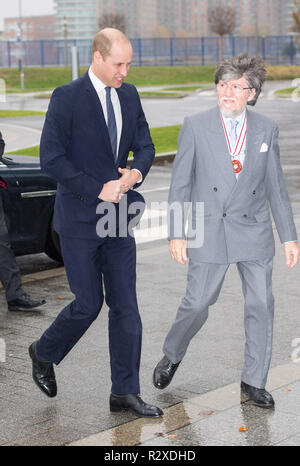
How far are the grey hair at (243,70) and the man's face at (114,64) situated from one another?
1.66 ft

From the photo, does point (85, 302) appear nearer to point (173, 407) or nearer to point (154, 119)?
point (173, 407)

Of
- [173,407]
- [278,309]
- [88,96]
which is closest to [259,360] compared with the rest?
[173,407]

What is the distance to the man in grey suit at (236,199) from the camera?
15.6 feet

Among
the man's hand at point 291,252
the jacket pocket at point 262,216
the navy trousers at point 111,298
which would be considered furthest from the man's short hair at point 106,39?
the man's hand at point 291,252

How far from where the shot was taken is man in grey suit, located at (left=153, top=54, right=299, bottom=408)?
4.76 meters

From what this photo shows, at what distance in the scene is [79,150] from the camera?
4.63 metres

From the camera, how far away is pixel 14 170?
8227mm

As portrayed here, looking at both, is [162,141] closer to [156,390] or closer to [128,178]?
[156,390]

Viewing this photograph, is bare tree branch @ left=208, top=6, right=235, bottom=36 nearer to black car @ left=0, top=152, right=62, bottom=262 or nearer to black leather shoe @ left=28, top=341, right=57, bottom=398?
black car @ left=0, top=152, right=62, bottom=262

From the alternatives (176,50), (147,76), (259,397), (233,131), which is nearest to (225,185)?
(233,131)

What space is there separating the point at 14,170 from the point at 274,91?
36732 millimetres

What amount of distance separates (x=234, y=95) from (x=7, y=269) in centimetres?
320

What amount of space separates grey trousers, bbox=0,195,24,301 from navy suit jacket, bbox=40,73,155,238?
253cm

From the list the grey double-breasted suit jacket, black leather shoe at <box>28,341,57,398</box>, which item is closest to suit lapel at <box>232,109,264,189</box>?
the grey double-breasted suit jacket
